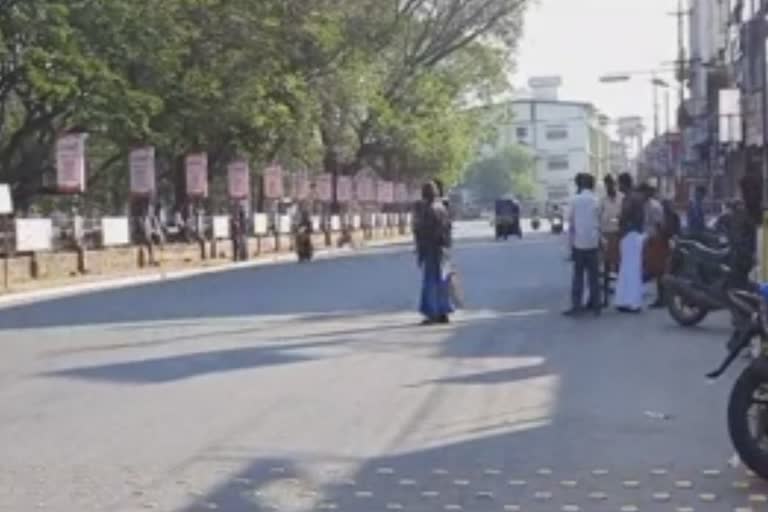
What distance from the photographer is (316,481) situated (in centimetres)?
864

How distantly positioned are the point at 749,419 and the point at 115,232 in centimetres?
3607

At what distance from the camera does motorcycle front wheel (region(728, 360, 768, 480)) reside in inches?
328

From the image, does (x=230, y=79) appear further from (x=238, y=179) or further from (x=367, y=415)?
(x=367, y=415)

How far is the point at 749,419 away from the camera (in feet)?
27.8

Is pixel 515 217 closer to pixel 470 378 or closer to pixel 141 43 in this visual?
pixel 141 43

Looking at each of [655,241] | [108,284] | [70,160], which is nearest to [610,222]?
[655,241]

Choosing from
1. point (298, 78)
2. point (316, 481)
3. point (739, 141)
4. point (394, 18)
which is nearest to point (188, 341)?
point (316, 481)

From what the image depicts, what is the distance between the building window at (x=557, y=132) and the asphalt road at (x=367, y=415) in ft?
459

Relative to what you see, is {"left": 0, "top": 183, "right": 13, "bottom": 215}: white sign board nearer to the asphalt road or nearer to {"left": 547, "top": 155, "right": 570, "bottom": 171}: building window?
the asphalt road

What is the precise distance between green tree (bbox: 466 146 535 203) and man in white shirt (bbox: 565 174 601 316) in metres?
129

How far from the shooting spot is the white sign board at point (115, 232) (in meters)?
42.4

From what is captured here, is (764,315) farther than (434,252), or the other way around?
(434,252)

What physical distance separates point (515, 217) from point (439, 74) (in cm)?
1322

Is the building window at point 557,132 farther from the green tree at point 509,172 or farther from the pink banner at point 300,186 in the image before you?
the pink banner at point 300,186
